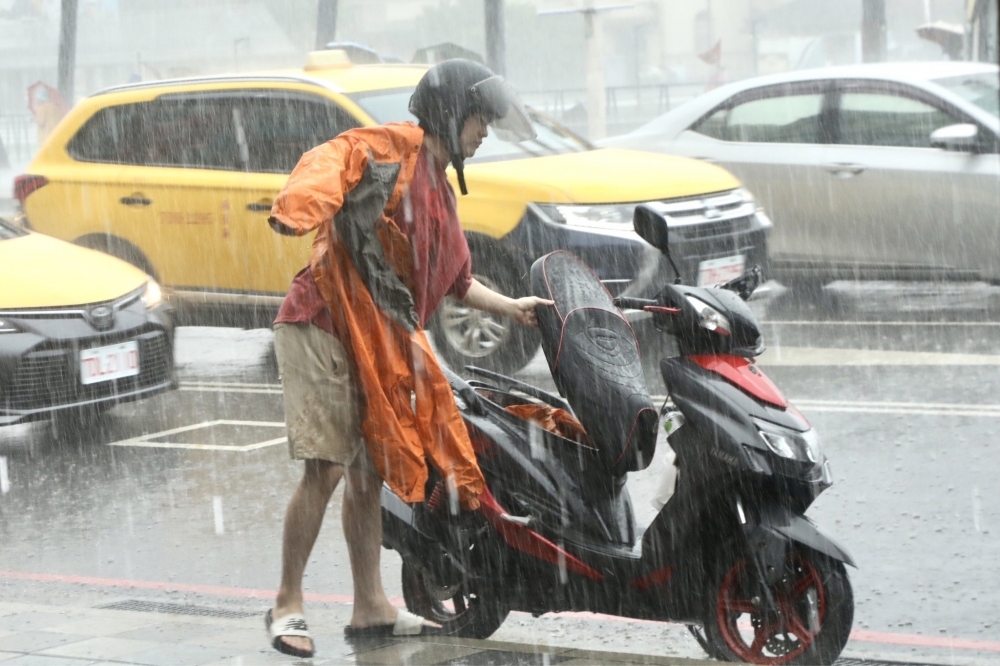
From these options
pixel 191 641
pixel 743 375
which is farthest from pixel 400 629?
pixel 743 375

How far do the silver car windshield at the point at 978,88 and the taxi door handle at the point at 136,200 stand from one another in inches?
226

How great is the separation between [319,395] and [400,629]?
802 mm

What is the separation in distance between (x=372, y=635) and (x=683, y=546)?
1048mm

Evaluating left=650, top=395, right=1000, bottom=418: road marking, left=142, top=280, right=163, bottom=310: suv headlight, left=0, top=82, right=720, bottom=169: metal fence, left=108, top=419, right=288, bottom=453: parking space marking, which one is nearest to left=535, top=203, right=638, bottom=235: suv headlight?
left=650, top=395, right=1000, bottom=418: road marking

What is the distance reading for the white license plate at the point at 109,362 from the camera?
7.71 metres

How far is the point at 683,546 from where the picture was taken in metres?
4.27

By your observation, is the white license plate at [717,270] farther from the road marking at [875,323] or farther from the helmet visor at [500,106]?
the helmet visor at [500,106]

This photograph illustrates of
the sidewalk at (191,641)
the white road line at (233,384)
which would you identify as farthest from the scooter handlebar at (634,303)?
the white road line at (233,384)

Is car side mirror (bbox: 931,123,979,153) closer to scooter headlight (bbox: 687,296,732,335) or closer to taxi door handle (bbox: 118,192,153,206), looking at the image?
taxi door handle (bbox: 118,192,153,206)

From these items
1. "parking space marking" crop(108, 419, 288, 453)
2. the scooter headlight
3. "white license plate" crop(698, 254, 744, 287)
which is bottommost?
"parking space marking" crop(108, 419, 288, 453)

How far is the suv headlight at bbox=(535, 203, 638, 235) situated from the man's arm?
413cm

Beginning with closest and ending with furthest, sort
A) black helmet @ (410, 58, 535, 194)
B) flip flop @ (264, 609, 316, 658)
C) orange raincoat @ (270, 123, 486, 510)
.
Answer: orange raincoat @ (270, 123, 486, 510) < black helmet @ (410, 58, 535, 194) < flip flop @ (264, 609, 316, 658)

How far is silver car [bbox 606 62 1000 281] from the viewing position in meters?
10.7

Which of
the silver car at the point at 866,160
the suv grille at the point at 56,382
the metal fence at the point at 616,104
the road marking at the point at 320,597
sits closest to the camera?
the road marking at the point at 320,597
